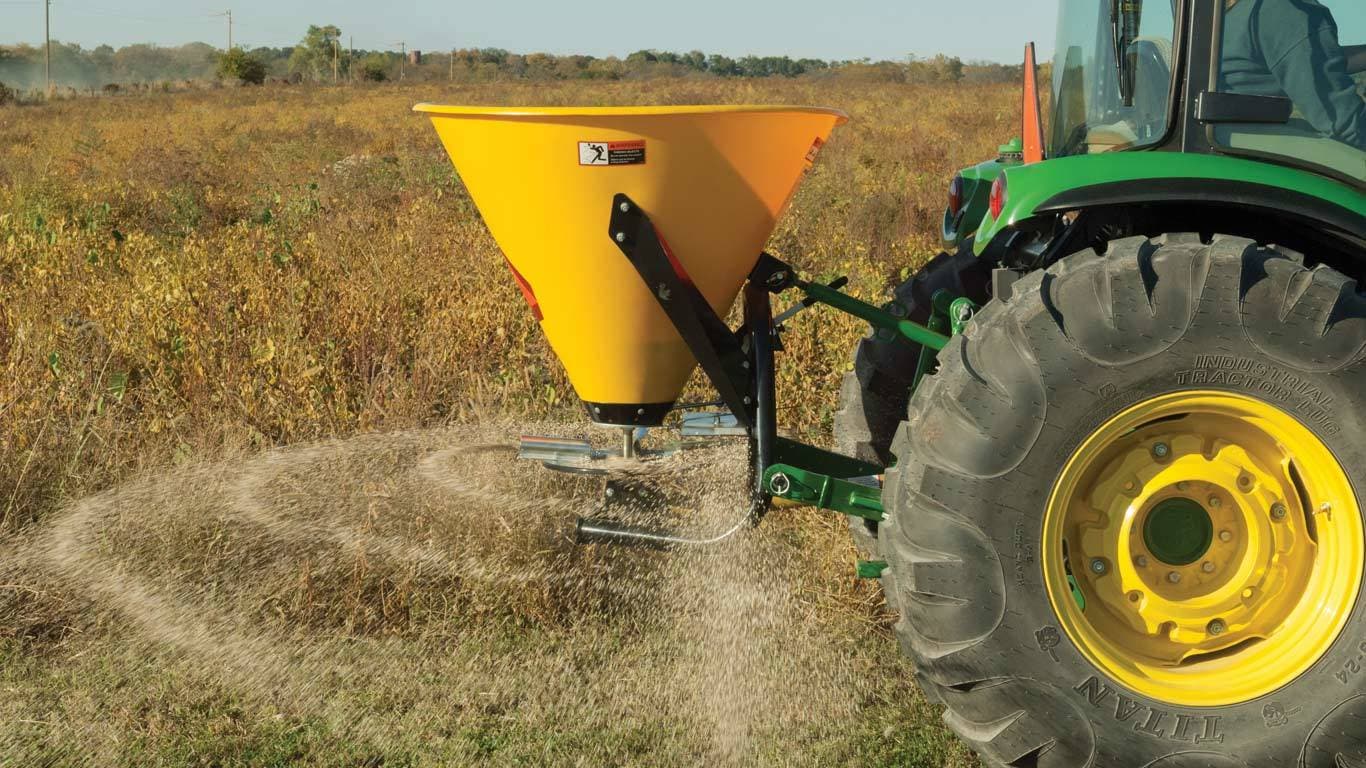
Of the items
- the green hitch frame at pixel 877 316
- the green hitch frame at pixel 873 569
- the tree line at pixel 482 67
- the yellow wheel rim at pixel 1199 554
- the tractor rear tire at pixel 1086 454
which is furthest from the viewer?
the tree line at pixel 482 67

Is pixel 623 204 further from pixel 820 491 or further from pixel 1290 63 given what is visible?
pixel 1290 63

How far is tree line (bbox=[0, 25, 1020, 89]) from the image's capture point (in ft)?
135

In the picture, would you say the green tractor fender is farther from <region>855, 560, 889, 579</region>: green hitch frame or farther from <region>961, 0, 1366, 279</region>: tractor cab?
<region>855, 560, 889, 579</region>: green hitch frame

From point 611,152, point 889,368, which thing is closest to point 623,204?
point 611,152

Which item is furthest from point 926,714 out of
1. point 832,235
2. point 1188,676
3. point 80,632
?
point 832,235

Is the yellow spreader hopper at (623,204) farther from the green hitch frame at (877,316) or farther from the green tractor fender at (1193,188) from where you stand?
the green tractor fender at (1193,188)

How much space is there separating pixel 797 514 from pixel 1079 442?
1804 millimetres

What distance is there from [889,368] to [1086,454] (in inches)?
51.5

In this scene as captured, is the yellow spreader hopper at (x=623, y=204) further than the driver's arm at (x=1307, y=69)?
Yes

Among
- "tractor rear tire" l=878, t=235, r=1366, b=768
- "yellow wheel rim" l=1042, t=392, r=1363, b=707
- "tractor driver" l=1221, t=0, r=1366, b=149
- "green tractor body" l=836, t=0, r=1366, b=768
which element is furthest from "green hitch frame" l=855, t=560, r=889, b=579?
"tractor driver" l=1221, t=0, r=1366, b=149

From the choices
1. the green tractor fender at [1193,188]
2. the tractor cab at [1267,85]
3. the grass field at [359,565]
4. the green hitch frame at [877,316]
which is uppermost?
the tractor cab at [1267,85]

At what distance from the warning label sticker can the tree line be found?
3463 centimetres

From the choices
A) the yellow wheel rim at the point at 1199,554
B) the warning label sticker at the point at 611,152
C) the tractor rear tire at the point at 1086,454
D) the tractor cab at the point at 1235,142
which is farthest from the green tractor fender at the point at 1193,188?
the warning label sticker at the point at 611,152

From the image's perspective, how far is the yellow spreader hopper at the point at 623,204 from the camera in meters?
2.99
